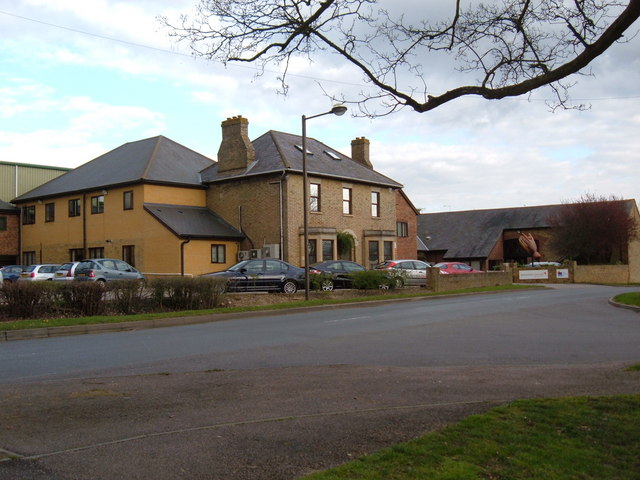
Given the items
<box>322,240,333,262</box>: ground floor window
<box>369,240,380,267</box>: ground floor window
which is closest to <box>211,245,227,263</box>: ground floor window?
<box>322,240,333,262</box>: ground floor window

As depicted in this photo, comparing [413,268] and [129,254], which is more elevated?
[129,254]

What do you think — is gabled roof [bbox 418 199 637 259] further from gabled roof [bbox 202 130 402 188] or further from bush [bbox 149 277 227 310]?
bush [bbox 149 277 227 310]

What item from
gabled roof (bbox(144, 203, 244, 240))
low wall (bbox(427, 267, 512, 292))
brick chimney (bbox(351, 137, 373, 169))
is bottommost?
low wall (bbox(427, 267, 512, 292))

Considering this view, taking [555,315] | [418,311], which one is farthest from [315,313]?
[555,315]

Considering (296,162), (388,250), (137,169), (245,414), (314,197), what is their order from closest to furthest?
1. (245,414)
2. (296,162)
3. (314,197)
4. (137,169)
5. (388,250)

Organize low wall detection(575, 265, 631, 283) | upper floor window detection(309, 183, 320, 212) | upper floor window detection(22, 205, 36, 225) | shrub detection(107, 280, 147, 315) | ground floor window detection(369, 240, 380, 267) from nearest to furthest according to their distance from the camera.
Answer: shrub detection(107, 280, 147, 315) → upper floor window detection(309, 183, 320, 212) → ground floor window detection(369, 240, 380, 267) → upper floor window detection(22, 205, 36, 225) → low wall detection(575, 265, 631, 283)

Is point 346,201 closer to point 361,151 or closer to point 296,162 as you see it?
point 296,162

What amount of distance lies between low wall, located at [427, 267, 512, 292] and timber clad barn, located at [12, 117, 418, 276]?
7.46 meters

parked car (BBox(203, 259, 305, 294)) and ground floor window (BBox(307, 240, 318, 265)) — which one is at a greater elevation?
ground floor window (BBox(307, 240, 318, 265))

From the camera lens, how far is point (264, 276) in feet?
84.0

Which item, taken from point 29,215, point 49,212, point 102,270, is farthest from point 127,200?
point 29,215

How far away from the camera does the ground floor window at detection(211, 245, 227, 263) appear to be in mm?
35875

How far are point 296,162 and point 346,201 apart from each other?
4582 mm

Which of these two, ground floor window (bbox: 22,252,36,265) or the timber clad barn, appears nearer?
the timber clad barn
